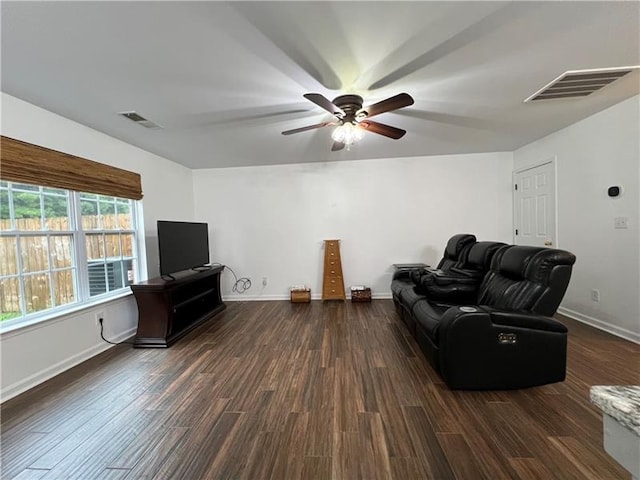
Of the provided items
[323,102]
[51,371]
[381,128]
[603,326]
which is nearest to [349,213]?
[381,128]

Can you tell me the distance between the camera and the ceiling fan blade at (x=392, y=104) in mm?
2057

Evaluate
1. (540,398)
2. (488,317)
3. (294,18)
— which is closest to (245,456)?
(488,317)

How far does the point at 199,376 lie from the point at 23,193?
85.6 inches

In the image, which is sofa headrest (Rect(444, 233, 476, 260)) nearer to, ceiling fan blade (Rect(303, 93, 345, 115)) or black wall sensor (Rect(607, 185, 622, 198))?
black wall sensor (Rect(607, 185, 622, 198))

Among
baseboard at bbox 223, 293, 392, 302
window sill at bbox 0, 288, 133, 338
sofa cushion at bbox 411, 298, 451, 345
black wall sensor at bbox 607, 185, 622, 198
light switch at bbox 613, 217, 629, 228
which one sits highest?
black wall sensor at bbox 607, 185, 622, 198

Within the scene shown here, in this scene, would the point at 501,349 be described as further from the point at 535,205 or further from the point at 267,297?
the point at 267,297

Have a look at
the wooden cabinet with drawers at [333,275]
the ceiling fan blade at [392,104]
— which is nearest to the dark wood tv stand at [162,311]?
the wooden cabinet with drawers at [333,275]

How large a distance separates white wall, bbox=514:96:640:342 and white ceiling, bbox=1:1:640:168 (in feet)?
1.08

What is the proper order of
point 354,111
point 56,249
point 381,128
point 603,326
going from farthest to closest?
1. point 603,326
2. point 56,249
3. point 381,128
4. point 354,111

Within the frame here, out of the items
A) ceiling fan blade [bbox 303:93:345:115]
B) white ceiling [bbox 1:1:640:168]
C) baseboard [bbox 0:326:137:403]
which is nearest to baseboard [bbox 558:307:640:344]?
white ceiling [bbox 1:1:640:168]

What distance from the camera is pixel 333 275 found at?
4840mm

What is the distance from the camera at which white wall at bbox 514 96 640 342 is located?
9.52 feet

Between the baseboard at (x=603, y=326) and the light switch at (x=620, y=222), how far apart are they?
1071mm

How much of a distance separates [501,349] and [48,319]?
371 centimetres
